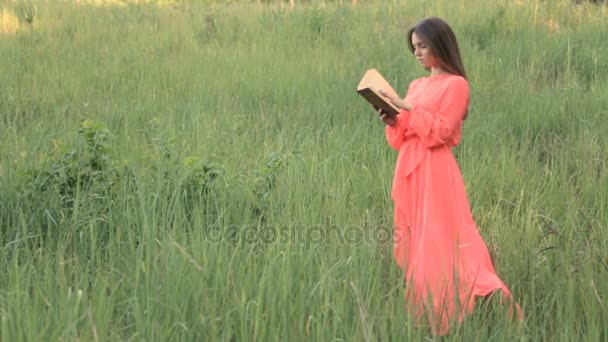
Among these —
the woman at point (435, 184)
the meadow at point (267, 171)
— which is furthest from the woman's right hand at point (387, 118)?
the meadow at point (267, 171)

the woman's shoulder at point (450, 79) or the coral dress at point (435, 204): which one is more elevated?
the woman's shoulder at point (450, 79)

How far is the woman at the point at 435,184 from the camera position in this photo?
2.63 m

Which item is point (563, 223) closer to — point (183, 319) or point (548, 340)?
point (548, 340)

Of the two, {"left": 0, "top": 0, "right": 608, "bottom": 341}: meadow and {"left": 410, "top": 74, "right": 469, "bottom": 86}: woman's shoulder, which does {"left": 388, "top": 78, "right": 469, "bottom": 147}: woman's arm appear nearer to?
{"left": 410, "top": 74, "right": 469, "bottom": 86}: woman's shoulder

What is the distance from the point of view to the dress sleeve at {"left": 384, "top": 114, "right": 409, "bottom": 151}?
2723 millimetres

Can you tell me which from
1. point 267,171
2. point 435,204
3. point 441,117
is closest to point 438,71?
point 441,117

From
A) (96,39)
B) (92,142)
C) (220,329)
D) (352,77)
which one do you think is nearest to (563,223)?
(220,329)

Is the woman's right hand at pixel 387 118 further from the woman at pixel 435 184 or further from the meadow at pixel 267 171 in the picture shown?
the meadow at pixel 267 171

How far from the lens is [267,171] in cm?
353

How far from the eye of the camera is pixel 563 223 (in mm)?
3352

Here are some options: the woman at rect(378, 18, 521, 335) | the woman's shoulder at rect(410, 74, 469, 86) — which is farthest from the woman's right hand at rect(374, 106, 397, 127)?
the woman's shoulder at rect(410, 74, 469, 86)

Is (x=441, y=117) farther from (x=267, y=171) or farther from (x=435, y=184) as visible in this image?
(x=267, y=171)

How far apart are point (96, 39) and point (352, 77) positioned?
314cm

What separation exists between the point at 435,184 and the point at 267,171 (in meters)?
1.04
